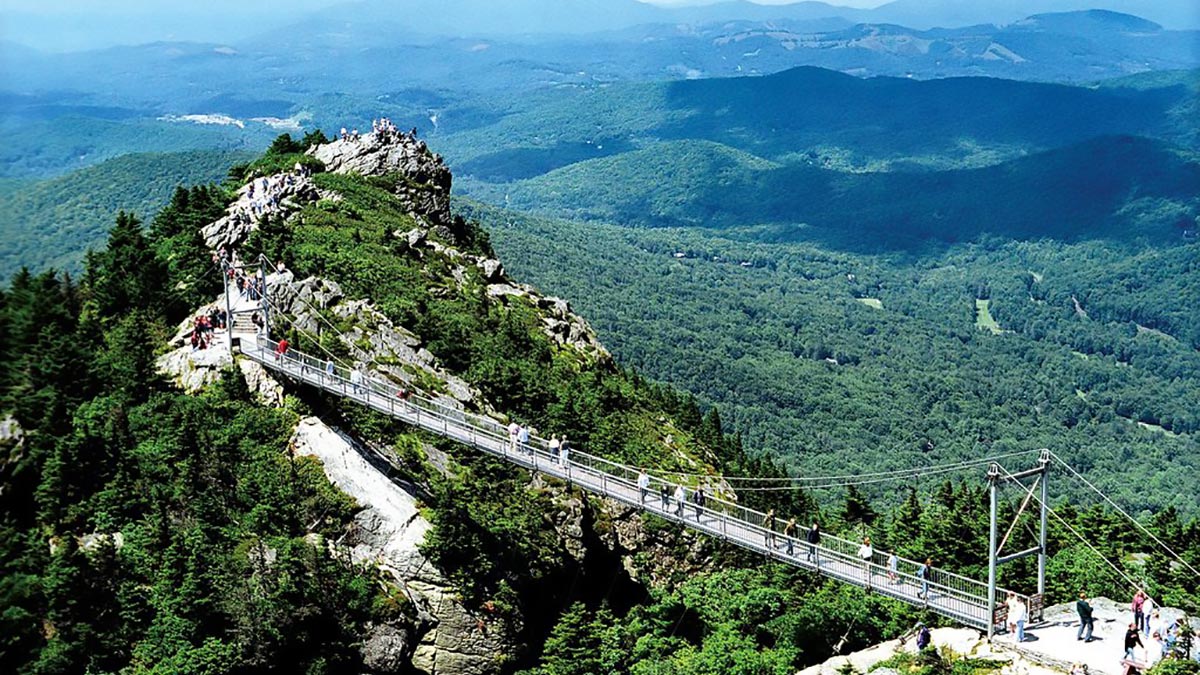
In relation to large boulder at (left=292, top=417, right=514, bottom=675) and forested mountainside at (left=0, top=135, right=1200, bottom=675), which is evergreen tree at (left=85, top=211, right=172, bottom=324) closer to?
forested mountainside at (left=0, top=135, right=1200, bottom=675)

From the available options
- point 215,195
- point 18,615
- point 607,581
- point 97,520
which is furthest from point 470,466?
point 215,195

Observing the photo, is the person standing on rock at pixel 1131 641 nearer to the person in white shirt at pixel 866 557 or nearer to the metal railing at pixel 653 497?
the metal railing at pixel 653 497

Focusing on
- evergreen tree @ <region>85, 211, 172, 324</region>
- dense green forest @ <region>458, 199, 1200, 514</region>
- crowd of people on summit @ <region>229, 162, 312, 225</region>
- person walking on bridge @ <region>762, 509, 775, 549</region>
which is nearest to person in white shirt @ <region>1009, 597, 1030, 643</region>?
person walking on bridge @ <region>762, 509, 775, 549</region>

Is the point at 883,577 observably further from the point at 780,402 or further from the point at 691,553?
the point at 780,402

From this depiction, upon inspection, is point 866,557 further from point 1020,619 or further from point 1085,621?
point 1085,621

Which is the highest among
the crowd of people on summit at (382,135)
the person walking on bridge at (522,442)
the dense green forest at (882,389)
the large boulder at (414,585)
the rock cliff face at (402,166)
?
the crowd of people on summit at (382,135)

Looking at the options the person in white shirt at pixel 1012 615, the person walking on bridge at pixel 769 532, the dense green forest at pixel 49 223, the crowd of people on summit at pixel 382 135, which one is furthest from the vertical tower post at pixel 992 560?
the crowd of people on summit at pixel 382 135
